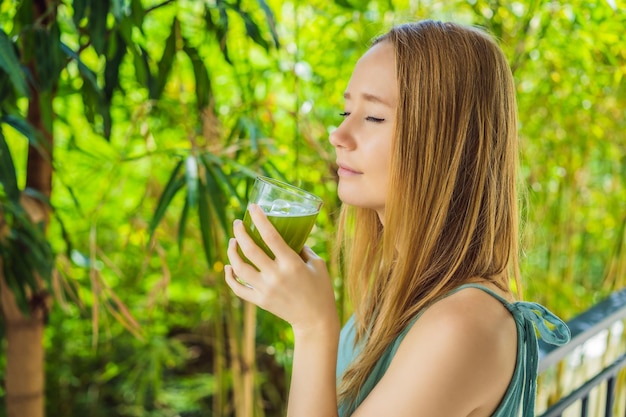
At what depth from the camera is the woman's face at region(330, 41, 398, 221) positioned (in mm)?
877

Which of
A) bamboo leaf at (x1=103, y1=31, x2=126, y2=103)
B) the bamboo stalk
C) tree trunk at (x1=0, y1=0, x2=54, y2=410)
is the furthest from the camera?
the bamboo stalk

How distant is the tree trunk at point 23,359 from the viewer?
1548 millimetres

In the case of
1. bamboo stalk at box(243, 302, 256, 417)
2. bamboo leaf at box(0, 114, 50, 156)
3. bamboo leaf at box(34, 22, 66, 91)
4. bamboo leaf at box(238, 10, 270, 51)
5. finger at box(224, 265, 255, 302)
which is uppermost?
bamboo leaf at box(238, 10, 270, 51)

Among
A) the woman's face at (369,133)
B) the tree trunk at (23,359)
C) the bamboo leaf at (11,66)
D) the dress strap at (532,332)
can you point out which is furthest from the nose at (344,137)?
the tree trunk at (23,359)

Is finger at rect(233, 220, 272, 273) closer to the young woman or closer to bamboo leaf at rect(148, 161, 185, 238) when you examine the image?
the young woman

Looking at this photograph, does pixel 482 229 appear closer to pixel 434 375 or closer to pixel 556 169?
pixel 434 375

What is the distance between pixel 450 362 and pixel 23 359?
111 centimetres

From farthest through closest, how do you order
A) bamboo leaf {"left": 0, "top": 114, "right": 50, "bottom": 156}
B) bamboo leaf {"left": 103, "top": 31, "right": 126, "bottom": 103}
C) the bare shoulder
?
1. bamboo leaf {"left": 103, "top": 31, "right": 126, "bottom": 103}
2. bamboo leaf {"left": 0, "top": 114, "right": 50, "bottom": 156}
3. the bare shoulder

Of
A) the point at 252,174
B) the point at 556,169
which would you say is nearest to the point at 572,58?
the point at 556,169

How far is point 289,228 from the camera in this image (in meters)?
0.84

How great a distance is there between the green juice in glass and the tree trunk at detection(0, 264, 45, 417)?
0.88 meters

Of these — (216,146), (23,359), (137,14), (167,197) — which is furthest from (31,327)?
(137,14)

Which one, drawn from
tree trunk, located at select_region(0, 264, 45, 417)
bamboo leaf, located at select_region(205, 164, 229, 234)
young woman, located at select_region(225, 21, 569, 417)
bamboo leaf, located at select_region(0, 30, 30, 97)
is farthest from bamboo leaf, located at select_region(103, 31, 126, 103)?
young woman, located at select_region(225, 21, 569, 417)

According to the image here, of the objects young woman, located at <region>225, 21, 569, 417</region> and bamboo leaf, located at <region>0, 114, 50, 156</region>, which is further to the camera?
bamboo leaf, located at <region>0, 114, 50, 156</region>
